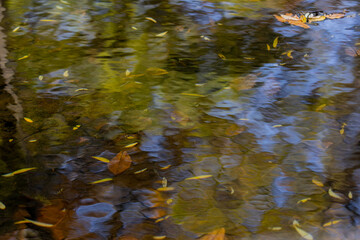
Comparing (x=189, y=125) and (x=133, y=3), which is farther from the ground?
(x=133, y=3)

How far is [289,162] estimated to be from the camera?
184 cm

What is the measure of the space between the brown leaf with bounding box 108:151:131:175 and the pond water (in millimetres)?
32

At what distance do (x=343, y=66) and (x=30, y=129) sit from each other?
2.43m

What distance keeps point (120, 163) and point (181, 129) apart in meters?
0.45

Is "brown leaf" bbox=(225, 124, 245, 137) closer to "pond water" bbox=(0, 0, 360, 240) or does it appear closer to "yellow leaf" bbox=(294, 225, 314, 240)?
"pond water" bbox=(0, 0, 360, 240)

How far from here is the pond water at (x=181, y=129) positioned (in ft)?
4.99

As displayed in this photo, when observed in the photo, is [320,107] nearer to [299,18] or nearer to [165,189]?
[165,189]

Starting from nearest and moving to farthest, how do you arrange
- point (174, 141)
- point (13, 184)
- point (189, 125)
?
point (13, 184) → point (174, 141) → point (189, 125)

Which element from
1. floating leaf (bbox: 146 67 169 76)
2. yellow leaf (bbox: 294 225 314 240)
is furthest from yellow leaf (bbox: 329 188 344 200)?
floating leaf (bbox: 146 67 169 76)

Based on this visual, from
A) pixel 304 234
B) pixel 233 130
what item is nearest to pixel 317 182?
pixel 304 234

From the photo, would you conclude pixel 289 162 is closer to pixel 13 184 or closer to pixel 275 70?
pixel 275 70

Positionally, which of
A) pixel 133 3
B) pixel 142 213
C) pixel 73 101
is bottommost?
pixel 142 213

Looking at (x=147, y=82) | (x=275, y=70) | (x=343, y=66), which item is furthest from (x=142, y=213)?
(x=343, y=66)

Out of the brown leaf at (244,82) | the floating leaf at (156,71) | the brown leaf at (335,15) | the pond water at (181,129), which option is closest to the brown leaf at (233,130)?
the pond water at (181,129)
